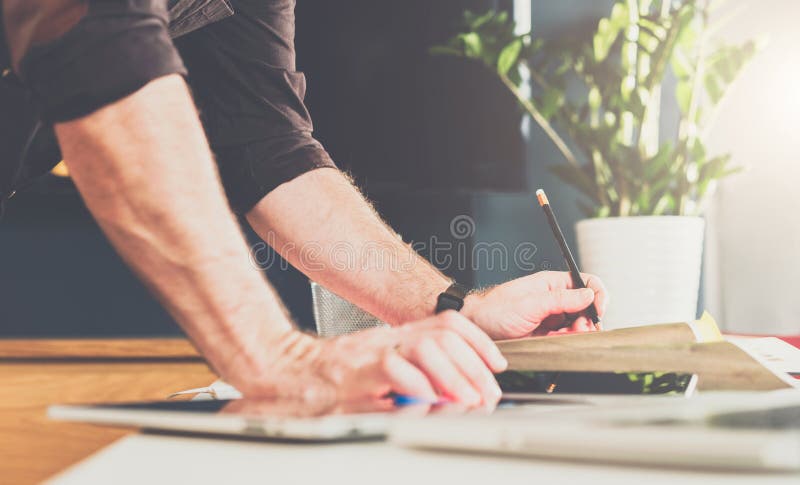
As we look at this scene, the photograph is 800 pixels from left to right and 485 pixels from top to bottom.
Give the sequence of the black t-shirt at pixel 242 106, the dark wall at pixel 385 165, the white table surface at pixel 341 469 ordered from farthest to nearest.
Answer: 1. the dark wall at pixel 385 165
2. the black t-shirt at pixel 242 106
3. the white table surface at pixel 341 469

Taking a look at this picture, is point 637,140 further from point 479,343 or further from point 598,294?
point 479,343

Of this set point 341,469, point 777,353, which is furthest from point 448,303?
point 341,469

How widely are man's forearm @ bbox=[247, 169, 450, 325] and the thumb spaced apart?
0.12 meters

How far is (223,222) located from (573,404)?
21 cm

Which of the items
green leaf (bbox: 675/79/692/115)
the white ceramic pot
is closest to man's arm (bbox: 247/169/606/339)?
the white ceramic pot

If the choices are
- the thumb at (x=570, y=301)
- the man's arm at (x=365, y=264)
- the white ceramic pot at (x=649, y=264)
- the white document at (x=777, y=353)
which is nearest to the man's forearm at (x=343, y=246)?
the man's arm at (x=365, y=264)

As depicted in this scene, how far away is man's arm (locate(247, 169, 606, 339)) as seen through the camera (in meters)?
0.68

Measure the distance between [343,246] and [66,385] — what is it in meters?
0.48

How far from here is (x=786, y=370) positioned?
469mm

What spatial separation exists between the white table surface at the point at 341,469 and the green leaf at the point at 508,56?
1.32 m

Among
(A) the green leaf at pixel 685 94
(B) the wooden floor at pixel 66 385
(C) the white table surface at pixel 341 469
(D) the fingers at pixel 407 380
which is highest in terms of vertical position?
(A) the green leaf at pixel 685 94

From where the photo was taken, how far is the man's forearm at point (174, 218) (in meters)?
0.35

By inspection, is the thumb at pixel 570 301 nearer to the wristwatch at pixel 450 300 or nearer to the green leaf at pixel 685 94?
the wristwatch at pixel 450 300

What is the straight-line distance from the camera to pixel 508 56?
1.43 metres
